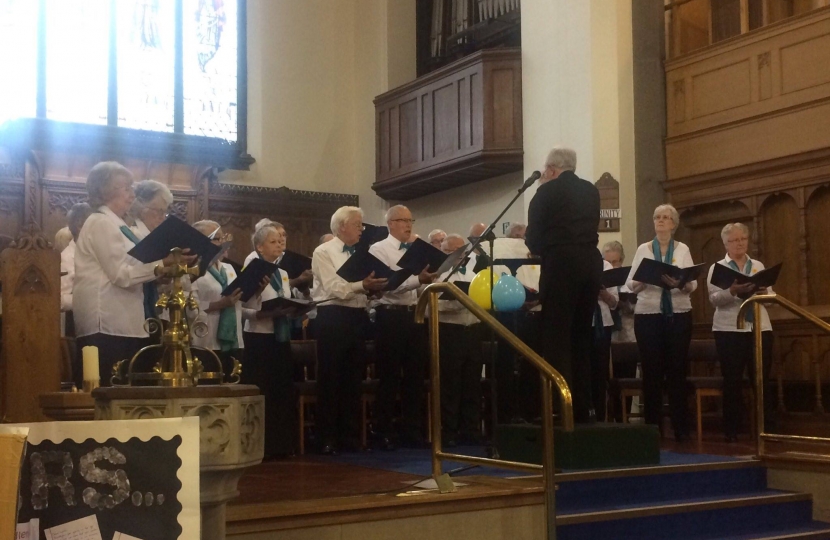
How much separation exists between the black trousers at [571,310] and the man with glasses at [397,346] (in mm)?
1304

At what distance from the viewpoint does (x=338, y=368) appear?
20.4ft

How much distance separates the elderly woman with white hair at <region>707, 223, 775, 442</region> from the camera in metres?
6.80

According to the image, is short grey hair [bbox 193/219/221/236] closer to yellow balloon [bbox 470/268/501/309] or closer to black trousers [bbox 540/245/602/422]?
yellow balloon [bbox 470/268/501/309]

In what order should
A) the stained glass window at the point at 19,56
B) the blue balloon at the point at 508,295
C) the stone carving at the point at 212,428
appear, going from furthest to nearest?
1. the stained glass window at the point at 19,56
2. the blue balloon at the point at 508,295
3. the stone carving at the point at 212,428

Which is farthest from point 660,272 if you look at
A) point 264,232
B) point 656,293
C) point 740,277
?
point 264,232

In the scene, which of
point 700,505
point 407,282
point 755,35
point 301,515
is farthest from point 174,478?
point 755,35

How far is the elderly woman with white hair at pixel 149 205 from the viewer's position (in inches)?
188

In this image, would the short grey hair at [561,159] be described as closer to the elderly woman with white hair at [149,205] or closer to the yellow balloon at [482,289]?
the yellow balloon at [482,289]

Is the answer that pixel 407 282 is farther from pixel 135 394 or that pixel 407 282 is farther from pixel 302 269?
pixel 135 394

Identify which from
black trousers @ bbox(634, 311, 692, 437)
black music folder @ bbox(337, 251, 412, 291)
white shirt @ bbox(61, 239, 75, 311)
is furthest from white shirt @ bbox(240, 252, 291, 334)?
black trousers @ bbox(634, 311, 692, 437)

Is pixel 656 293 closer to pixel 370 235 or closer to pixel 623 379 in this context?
pixel 623 379

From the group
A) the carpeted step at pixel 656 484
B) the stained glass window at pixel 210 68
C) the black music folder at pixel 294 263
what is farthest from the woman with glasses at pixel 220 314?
the stained glass window at pixel 210 68

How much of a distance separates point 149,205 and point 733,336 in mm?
4030

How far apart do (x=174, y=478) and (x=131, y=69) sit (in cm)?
1062
